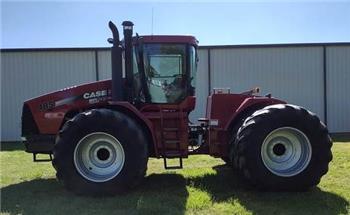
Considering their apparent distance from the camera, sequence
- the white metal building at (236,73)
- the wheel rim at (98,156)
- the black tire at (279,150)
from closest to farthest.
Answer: the black tire at (279,150)
the wheel rim at (98,156)
the white metal building at (236,73)

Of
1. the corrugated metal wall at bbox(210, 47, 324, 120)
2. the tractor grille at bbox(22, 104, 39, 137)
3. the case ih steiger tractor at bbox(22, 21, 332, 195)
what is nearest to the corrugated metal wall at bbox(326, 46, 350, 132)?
the corrugated metal wall at bbox(210, 47, 324, 120)

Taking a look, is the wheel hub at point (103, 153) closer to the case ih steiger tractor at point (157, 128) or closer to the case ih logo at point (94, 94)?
the case ih steiger tractor at point (157, 128)

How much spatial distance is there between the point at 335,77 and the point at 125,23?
17289 millimetres

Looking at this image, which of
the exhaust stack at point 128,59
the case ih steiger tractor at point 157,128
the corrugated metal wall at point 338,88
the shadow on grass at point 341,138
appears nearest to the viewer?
the case ih steiger tractor at point 157,128

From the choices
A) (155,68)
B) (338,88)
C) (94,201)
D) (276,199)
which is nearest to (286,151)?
(276,199)

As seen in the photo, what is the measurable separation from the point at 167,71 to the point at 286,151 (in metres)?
2.64

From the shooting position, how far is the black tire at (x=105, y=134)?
28.6 ft

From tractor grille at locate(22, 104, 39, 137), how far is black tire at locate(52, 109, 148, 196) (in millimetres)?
1602

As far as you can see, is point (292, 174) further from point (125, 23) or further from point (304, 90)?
point (304, 90)

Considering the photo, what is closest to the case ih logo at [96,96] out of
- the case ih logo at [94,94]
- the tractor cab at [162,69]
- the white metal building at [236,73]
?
the case ih logo at [94,94]

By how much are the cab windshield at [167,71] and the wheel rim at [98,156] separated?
4.36 ft

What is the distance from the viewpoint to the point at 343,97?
80.6 feet

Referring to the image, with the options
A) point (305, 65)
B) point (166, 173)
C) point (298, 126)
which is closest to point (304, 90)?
point (305, 65)

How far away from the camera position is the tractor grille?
1023 cm
